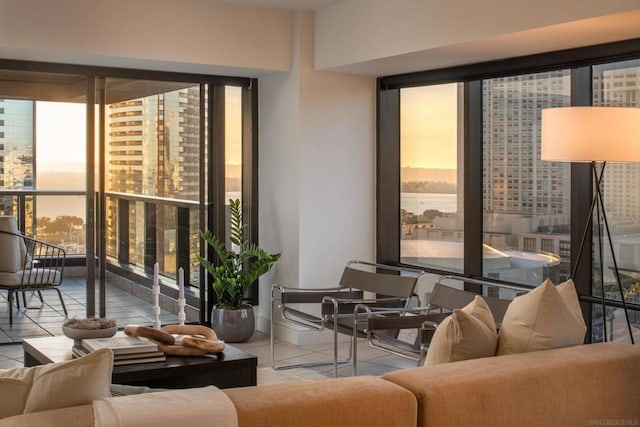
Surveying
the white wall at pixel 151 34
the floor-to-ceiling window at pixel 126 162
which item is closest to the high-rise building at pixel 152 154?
the floor-to-ceiling window at pixel 126 162

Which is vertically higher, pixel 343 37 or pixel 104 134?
pixel 343 37

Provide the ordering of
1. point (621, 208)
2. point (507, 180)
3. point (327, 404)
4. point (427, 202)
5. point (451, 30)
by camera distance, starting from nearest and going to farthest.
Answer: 1. point (327, 404)
2. point (621, 208)
3. point (451, 30)
4. point (507, 180)
5. point (427, 202)

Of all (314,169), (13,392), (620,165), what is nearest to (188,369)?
(13,392)

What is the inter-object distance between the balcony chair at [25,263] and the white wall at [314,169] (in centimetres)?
168

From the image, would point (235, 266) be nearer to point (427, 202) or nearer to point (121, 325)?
point (121, 325)

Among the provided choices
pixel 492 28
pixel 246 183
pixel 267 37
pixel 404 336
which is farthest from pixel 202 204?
pixel 492 28

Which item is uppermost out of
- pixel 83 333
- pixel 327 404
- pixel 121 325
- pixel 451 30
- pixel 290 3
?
pixel 290 3

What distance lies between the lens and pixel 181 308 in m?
4.61

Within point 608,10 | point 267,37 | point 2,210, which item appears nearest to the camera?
point 608,10

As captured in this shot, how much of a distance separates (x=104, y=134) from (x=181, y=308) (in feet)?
7.47

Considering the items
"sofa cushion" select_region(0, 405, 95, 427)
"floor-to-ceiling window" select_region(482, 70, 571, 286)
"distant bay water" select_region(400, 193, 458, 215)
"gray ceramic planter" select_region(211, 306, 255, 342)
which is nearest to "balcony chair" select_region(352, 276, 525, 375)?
"floor-to-ceiling window" select_region(482, 70, 571, 286)

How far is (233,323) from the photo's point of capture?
6367mm

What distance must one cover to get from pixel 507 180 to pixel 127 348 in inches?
115

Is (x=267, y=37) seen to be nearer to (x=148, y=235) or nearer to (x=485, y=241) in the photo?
(x=148, y=235)
